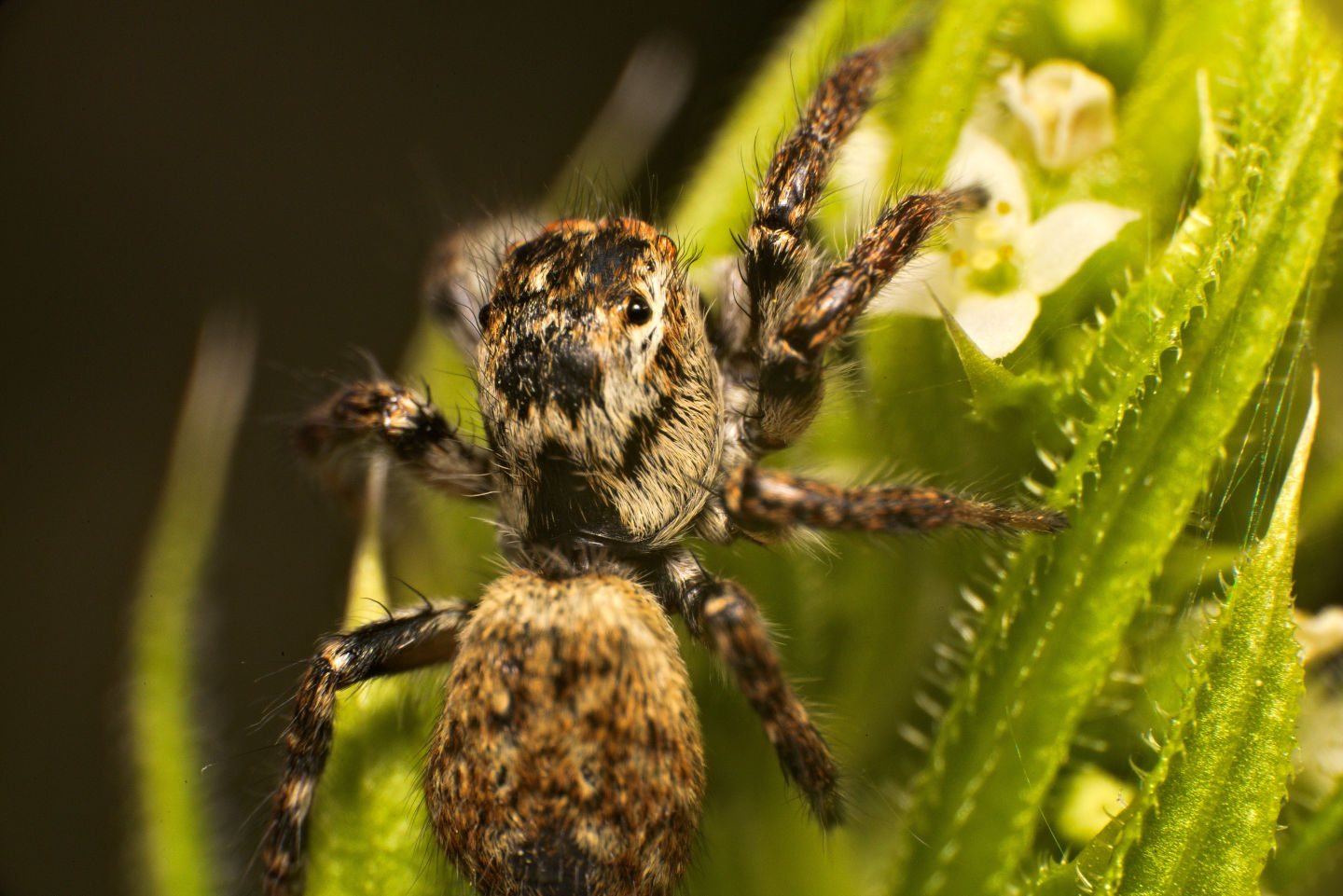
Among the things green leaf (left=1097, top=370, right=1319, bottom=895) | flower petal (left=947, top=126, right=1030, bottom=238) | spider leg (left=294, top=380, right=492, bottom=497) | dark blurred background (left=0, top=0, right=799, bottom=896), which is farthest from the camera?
dark blurred background (left=0, top=0, right=799, bottom=896)

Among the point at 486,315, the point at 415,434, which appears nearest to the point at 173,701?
the point at 415,434

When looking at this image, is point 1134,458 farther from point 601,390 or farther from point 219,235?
point 219,235

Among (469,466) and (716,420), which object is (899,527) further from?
(469,466)

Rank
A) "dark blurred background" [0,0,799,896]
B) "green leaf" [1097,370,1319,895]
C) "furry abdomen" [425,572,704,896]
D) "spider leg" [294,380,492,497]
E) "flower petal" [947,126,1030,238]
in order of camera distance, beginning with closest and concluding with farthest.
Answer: "green leaf" [1097,370,1319,895] < "furry abdomen" [425,572,704,896] < "flower petal" [947,126,1030,238] < "spider leg" [294,380,492,497] < "dark blurred background" [0,0,799,896]

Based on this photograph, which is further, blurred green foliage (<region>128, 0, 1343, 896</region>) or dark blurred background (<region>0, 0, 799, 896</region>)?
dark blurred background (<region>0, 0, 799, 896</region>)

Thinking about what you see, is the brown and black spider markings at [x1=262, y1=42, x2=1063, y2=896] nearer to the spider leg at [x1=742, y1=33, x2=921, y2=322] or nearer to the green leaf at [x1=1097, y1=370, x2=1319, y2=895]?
the spider leg at [x1=742, y1=33, x2=921, y2=322]

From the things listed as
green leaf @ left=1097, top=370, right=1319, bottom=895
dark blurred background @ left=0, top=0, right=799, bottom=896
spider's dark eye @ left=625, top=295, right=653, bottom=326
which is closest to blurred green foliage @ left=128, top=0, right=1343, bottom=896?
green leaf @ left=1097, top=370, right=1319, bottom=895

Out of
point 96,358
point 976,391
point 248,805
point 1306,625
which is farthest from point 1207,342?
point 96,358
